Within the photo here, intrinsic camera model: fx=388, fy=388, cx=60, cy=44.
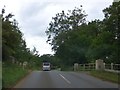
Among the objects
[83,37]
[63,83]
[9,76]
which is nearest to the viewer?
[63,83]

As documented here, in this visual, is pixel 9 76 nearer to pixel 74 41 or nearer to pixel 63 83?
pixel 63 83

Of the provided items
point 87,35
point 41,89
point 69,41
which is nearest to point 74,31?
point 69,41

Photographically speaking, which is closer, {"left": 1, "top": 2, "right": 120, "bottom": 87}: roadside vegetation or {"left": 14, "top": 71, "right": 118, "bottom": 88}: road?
{"left": 14, "top": 71, "right": 118, "bottom": 88}: road

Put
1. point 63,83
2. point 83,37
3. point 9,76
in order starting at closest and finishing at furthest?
point 63,83 < point 9,76 < point 83,37

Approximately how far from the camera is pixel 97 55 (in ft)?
196

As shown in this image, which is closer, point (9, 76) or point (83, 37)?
point (9, 76)

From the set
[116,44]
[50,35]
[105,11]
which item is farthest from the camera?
[50,35]

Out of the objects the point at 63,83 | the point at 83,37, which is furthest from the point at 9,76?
the point at 83,37

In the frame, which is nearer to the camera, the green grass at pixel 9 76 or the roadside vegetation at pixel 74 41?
the green grass at pixel 9 76

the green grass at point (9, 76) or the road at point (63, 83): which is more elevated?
the green grass at point (9, 76)

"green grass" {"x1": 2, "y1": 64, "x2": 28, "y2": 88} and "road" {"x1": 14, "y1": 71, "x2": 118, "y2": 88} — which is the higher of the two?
"green grass" {"x1": 2, "y1": 64, "x2": 28, "y2": 88}

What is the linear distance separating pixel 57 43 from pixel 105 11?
56051 millimetres

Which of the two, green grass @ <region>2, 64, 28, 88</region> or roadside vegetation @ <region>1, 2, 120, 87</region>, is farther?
roadside vegetation @ <region>1, 2, 120, 87</region>

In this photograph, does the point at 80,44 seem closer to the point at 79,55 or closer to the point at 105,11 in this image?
the point at 79,55
